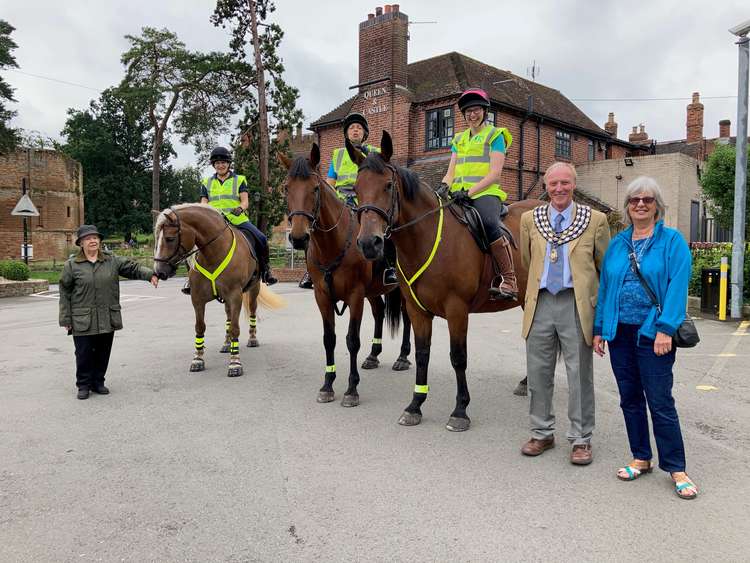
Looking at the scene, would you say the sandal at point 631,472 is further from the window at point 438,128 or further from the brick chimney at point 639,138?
the brick chimney at point 639,138

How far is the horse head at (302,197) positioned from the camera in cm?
513

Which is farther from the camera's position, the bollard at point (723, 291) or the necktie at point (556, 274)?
the bollard at point (723, 291)

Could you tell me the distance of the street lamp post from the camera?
10.8m

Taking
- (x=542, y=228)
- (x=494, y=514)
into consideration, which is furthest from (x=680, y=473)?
(x=542, y=228)

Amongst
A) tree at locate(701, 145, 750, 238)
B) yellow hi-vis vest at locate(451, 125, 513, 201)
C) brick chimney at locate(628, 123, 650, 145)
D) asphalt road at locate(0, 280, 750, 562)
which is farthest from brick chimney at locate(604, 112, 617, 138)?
yellow hi-vis vest at locate(451, 125, 513, 201)

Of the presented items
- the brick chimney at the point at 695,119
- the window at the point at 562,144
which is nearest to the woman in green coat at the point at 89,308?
the window at the point at 562,144

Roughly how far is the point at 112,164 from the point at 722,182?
5413 centimetres

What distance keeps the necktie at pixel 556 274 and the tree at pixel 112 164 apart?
5446cm

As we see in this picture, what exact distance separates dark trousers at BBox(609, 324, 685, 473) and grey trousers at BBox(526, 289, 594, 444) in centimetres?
31

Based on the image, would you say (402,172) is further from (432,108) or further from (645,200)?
(432,108)

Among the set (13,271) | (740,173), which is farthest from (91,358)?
(13,271)

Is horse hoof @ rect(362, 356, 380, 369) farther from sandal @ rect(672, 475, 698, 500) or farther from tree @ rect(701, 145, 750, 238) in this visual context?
tree @ rect(701, 145, 750, 238)

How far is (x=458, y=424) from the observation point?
15.4 feet

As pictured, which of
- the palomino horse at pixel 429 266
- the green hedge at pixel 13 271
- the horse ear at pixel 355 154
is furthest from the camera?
the green hedge at pixel 13 271
